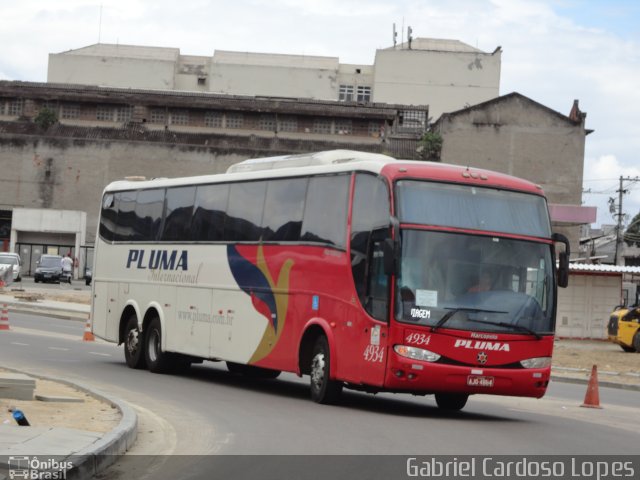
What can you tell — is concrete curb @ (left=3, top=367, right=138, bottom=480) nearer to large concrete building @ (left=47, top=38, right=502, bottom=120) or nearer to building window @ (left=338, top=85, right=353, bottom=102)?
large concrete building @ (left=47, top=38, right=502, bottom=120)

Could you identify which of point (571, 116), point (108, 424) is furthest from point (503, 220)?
point (571, 116)

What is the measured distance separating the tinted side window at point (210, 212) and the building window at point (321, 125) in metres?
70.1

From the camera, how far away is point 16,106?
94875 millimetres

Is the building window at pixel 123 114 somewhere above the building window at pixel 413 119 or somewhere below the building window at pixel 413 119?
below

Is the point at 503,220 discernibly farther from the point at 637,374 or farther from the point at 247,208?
the point at 637,374

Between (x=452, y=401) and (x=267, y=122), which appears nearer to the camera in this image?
(x=452, y=401)

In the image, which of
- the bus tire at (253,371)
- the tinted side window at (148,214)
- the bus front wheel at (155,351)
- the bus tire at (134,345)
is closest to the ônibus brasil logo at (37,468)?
the bus tire at (253,371)

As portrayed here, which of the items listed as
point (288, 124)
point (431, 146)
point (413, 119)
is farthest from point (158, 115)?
point (431, 146)

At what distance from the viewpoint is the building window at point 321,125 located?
9275cm

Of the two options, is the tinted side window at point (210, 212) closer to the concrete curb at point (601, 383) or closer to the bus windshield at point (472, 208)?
the bus windshield at point (472, 208)

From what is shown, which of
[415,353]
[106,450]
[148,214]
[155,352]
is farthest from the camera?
[148,214]

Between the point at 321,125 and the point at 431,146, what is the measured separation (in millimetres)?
12567

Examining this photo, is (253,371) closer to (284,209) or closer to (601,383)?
(284,209)

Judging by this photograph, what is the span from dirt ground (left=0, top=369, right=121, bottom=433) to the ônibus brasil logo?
2.72 metres
